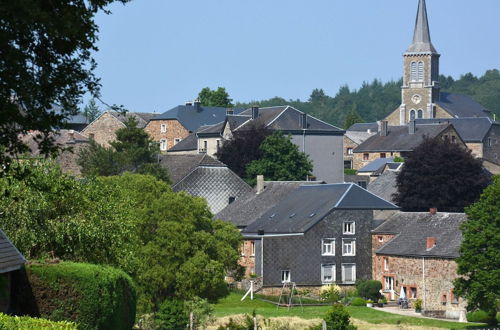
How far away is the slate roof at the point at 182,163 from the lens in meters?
88.8

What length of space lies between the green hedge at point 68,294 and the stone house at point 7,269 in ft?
1.09

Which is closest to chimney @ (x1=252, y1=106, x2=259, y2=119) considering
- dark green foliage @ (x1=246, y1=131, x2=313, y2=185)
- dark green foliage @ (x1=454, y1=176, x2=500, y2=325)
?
dark green foliage @ (x1=246, y1=131, x2=313, y2=185)

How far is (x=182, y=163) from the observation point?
91.4 m

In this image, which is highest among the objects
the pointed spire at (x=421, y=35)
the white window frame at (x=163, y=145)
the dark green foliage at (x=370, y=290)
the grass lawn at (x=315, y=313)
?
the pointed spire at (x=421, y=35)

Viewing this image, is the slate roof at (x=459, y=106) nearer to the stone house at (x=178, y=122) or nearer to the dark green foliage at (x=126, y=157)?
the stone house at (x=178, y=122)

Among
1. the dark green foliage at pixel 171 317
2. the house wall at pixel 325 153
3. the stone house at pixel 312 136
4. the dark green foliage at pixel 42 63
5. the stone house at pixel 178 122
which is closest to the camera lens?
the dark green foliage at pixel 42 63

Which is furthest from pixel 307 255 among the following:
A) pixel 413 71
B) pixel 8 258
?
pixel 413 71

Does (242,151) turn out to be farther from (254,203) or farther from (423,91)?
(423,91)

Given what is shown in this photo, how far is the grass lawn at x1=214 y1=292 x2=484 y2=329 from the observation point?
5469 cm

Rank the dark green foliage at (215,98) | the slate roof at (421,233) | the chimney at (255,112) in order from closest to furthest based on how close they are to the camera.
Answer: the slate roof at (421,233)
the chimney at (255,112)
the dark green foliage at (215,98)

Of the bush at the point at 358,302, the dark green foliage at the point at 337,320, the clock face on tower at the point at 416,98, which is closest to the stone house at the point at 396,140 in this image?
the clock face on tower at the point at 416,98

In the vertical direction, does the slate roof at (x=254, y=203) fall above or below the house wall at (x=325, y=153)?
→ below

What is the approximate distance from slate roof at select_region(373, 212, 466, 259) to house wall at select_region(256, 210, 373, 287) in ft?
7.65

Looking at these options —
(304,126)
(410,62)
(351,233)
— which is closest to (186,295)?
(351,233)
